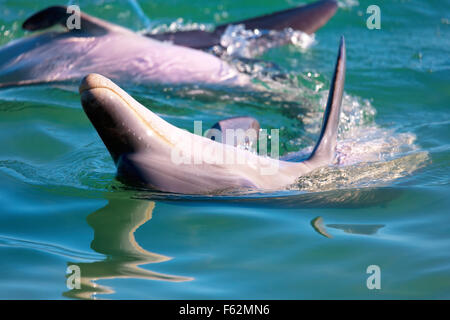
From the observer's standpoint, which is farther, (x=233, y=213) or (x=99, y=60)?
(x=99, y=60)

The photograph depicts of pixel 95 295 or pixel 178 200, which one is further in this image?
pixel 178 200

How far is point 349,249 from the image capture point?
12.2ft

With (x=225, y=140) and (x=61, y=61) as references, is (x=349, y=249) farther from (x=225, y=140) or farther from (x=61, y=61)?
(x=61, y=61)

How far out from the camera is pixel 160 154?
13.2 ft

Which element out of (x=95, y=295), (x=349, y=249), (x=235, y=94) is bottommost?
(x=95, y=295)

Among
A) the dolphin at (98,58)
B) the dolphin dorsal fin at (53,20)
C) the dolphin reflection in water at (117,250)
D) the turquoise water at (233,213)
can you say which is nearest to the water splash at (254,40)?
the dolphin at (98,58)

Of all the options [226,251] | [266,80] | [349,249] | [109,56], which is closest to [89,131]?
[109,56]

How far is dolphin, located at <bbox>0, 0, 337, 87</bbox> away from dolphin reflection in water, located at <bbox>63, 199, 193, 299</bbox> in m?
3.27

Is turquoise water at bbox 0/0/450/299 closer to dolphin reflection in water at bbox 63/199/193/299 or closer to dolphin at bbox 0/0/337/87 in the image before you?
dolphin reflection in water at bbox 63/199/193/299

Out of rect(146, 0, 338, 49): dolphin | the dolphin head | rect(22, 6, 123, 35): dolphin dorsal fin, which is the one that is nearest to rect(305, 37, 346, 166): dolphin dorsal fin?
the dolphin head

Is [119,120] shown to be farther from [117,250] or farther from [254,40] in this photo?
[254,40]

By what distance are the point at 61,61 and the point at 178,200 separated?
12.4 ft

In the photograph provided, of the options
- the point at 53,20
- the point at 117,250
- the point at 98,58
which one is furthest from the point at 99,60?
the point at 117,250

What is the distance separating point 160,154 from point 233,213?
60 centimetres
